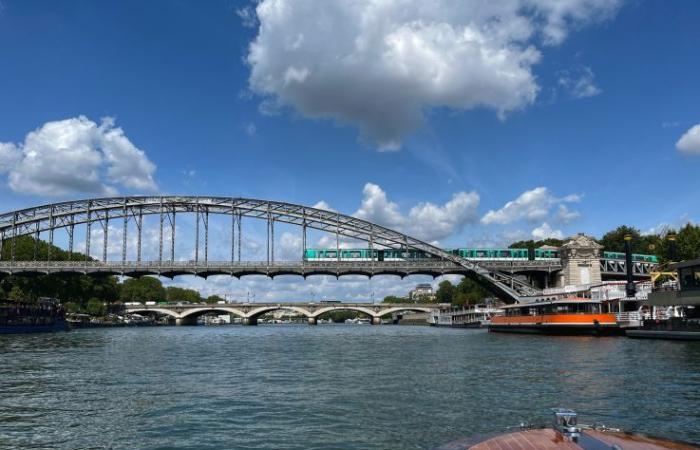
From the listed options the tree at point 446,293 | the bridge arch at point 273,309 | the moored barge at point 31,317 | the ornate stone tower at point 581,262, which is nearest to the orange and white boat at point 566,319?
the ornate stone tower at point 581,262

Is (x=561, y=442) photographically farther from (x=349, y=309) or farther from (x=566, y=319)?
(x=349, y=309)

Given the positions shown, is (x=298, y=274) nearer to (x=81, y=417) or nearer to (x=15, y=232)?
(x=15, y=232)

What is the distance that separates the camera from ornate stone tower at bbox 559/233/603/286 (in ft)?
328

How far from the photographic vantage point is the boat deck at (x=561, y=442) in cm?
862

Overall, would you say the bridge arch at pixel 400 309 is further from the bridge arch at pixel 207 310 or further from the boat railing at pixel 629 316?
the boat railing at pixel 629 316

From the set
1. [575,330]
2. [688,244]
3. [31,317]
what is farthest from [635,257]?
[31,317]

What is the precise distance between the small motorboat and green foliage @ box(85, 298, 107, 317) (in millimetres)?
142876

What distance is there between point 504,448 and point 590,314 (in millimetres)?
60071

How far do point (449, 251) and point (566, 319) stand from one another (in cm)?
4154

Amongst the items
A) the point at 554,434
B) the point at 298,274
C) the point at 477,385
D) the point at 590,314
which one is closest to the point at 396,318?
the point at 298,274

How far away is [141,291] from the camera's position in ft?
606

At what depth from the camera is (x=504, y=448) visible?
8.91 metres

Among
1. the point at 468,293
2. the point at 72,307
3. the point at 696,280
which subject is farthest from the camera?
the point at 468,293

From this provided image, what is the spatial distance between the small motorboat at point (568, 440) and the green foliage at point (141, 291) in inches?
7053
